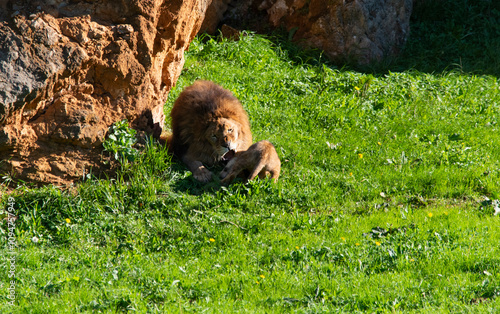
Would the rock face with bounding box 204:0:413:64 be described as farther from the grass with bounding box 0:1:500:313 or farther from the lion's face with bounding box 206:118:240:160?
the lion's face with bounding box 206:118:240:160

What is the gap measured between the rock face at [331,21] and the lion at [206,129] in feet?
13.5

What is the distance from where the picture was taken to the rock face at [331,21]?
11.4 metres

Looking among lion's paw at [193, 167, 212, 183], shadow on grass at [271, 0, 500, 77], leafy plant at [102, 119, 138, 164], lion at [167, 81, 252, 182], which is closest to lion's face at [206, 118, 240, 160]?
lion at [167, 81, 252, 182]

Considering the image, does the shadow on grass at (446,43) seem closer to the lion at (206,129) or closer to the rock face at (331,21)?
the rock face at (331,21)

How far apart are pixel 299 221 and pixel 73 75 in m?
2.99

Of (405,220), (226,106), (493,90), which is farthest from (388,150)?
(493,90)

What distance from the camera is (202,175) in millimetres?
7348

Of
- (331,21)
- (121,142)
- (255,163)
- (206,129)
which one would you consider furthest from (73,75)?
(331,21)

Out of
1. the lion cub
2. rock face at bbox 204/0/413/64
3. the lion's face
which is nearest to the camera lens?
the lion cub

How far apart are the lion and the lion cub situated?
27cm

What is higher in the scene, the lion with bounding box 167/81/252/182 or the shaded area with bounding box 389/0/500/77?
the shaded area with bounding box 389/0/500/77

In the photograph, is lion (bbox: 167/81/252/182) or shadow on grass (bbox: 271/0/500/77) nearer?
lion (bbox: 167/81/252/182)

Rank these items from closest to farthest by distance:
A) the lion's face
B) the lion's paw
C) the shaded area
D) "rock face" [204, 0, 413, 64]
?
the lion's paw
the lion's face
"rock face" [204, 0, 413, 64]
the shaded area

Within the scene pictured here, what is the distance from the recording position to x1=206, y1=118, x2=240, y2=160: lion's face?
7.45 metres
